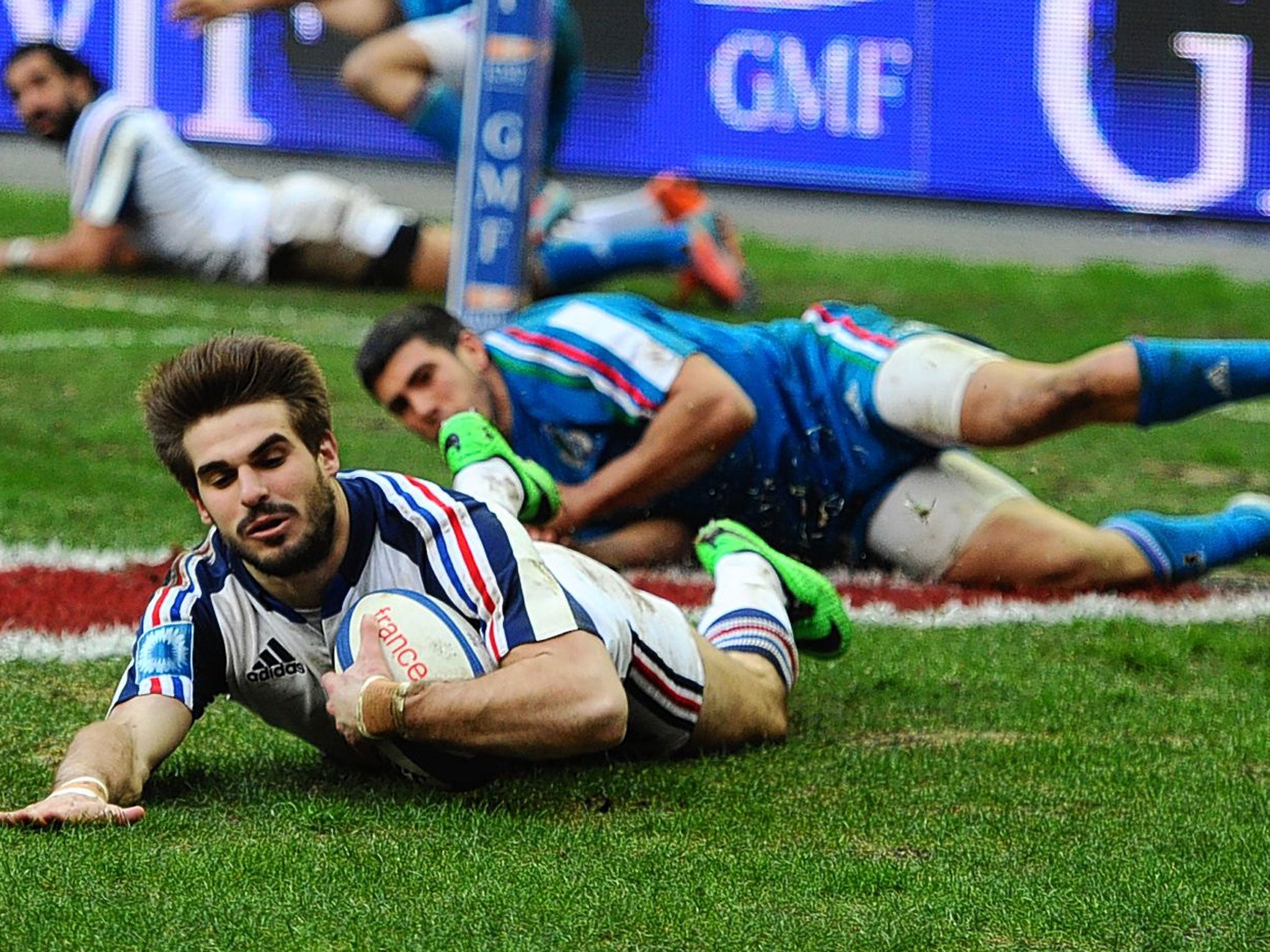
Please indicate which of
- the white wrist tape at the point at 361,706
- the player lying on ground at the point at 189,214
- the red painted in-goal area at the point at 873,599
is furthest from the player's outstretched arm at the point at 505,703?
the player lying on ground at the point at 189,214

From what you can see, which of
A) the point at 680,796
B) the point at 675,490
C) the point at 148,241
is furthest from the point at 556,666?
the point at 148,241

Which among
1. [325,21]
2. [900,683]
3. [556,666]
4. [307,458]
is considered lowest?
[900,683]

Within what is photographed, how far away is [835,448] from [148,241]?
23.1ft

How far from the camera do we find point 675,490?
634 cm

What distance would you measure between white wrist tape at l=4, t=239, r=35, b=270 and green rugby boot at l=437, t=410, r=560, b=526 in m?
7.29

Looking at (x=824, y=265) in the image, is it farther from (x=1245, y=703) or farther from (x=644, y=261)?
(x=1245, y=703)

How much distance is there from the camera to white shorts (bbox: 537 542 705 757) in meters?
4.27

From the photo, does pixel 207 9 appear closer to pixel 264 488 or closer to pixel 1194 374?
pixel 1194 374

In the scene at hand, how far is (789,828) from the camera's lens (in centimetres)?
395

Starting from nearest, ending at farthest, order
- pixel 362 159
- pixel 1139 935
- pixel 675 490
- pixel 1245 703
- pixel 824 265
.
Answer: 1. pixel 1139 935
2. pixel 1245 703
3. pixel 675 490
4. pixel 824 265
5. pixel 362 159

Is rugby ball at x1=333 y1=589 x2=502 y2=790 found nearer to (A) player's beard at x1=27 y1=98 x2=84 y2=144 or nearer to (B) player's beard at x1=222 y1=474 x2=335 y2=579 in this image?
(B) player's beard at x1=222 y1=474 x2=335 y2=579

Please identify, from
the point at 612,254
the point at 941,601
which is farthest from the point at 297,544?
the point at 612,254

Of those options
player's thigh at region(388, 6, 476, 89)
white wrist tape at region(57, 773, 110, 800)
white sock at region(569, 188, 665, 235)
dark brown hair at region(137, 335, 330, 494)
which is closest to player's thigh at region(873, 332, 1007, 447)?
dark brown hair at region(137, 335, 330, 494)

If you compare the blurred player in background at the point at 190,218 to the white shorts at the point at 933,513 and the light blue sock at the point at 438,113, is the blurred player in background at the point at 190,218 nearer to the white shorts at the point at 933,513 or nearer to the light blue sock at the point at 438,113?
the light blue sock at the point at 438,113
